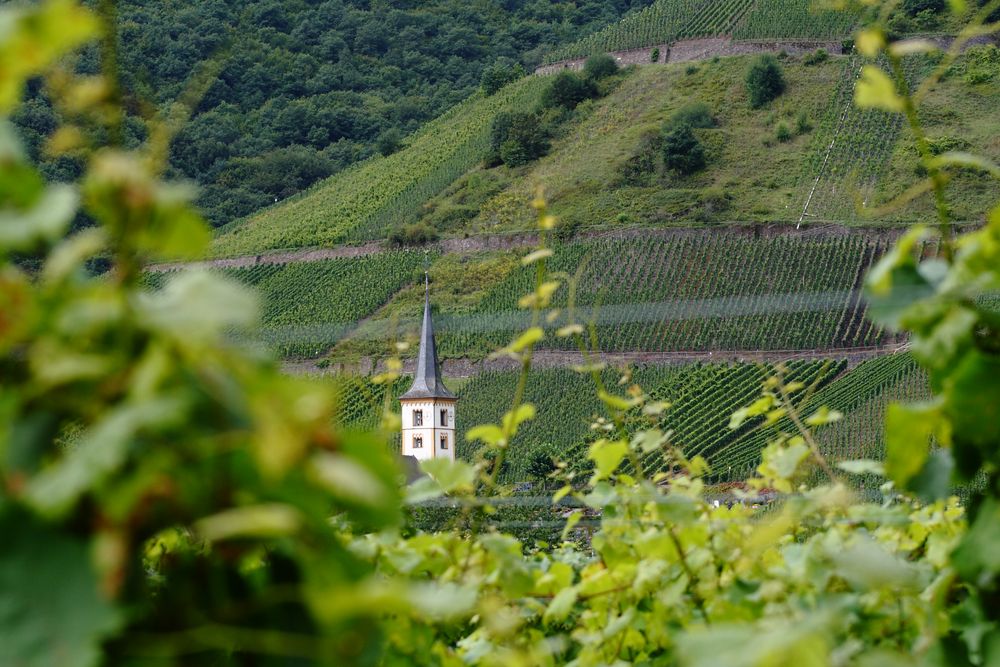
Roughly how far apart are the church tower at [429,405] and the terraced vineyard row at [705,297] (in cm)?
259

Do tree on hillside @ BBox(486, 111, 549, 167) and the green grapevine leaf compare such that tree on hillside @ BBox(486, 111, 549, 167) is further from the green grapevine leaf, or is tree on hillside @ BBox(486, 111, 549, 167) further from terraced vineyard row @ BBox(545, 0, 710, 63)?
the green grapevine leaf

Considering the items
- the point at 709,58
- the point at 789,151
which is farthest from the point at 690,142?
the point at 709,58

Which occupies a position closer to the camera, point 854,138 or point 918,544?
point 918,544

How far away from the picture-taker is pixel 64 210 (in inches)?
A: 34.7

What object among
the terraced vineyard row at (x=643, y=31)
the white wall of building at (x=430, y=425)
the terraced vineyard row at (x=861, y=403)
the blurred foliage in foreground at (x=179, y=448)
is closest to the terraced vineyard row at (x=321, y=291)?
the white wall of building at (x=430, y=425)

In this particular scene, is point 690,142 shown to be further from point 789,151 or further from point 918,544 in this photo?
point 918,544

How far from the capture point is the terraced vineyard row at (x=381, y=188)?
55.4 m

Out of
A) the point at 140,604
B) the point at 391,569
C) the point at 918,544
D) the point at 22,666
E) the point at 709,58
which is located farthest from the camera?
the point at 709,58

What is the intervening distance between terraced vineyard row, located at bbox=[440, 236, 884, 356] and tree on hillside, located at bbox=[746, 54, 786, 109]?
13642 millimetres

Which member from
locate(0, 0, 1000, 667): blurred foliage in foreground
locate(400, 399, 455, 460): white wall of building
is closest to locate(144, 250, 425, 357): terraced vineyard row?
locate(400, 399, 455, 460): white wall of building

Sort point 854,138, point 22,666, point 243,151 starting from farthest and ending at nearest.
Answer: point 243,151 → point 854,138 → point 22,666

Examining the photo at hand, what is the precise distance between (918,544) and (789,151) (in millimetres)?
50976

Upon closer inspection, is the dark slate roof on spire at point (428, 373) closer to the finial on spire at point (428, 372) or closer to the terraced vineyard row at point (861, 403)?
the finial on spire at point (428, 372)

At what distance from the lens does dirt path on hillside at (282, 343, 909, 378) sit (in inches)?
1383
